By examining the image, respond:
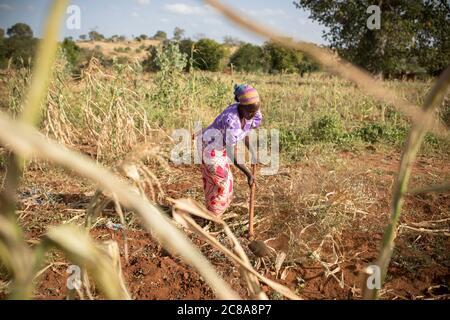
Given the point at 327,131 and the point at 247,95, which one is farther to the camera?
the point at 327,131

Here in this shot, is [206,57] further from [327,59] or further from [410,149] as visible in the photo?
[327,59]

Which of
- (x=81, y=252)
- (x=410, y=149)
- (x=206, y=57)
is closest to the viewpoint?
(x=81, y=252)

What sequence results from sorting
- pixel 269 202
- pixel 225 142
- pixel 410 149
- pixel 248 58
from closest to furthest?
pixel 410 149 < pixel 225 142 < pixel 269 202 < pixel 248 58

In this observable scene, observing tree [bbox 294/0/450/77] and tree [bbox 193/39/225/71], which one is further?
tree [bbox 294/0/450/77]

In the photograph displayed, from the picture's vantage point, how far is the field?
2.34 m

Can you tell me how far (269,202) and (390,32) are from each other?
12017 mm

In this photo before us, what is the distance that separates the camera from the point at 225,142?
3049 mm

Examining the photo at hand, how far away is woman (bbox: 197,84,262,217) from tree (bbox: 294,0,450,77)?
37.1ft

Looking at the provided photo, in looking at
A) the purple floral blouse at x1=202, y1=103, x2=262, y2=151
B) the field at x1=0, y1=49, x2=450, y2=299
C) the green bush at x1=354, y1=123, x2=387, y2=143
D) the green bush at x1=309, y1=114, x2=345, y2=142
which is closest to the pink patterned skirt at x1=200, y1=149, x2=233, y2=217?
the purple floral blouse at x1=202, y1=103, x2=262, y2=151

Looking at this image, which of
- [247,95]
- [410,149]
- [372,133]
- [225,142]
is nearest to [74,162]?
[410,149]

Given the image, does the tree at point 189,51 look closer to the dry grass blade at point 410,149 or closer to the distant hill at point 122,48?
the distant hill at point 122,48

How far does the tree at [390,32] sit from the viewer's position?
12617mm

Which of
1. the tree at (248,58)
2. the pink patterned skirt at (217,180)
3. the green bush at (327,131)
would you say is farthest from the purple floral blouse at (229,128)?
the tree at (248,58)

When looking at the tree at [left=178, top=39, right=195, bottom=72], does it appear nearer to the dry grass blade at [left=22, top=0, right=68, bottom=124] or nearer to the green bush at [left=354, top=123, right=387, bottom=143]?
the green bush at [left=354, top=123, right=387, bottom=143]
